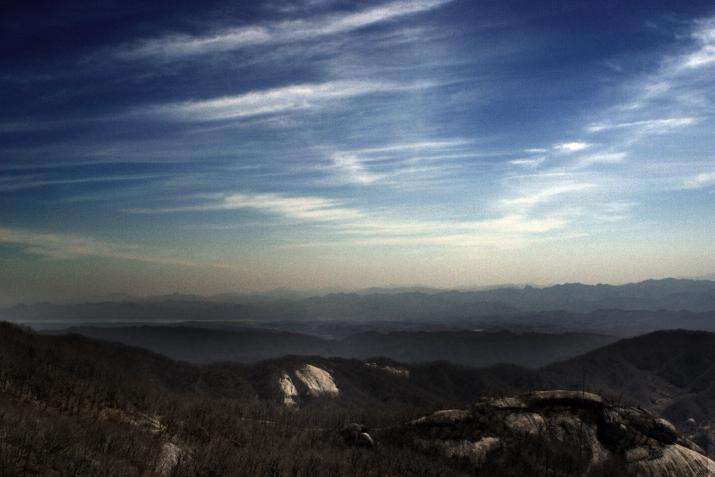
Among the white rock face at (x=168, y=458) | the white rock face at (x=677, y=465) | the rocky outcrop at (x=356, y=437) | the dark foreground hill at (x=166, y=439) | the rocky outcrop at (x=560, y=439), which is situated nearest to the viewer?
the dark foreground hill at (x=166, y=439)

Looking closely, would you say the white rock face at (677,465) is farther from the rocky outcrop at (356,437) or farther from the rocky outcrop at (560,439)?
the rocky outcrop at (356,437)

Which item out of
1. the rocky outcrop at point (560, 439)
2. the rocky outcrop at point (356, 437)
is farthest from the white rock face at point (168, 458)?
the rocky outcrop at point (560, 439)

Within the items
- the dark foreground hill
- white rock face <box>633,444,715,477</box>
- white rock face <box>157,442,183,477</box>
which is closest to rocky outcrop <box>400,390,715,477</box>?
white rock face <box>633,444,715,477</box>

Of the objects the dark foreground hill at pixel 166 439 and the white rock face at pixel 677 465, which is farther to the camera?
the white rock face at pixel 677 465

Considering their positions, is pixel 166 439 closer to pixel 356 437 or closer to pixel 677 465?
pixel 356 437

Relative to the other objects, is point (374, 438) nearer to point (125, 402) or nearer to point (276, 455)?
point (276, 455)

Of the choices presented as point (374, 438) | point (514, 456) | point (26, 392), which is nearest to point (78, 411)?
point (26, 392)

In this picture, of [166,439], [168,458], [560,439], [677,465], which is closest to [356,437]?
[166,439]

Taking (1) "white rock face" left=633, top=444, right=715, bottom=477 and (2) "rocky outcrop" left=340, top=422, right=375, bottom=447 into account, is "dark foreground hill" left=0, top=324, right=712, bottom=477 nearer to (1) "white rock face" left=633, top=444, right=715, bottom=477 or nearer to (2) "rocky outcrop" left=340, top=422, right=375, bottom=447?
(1) "white rock face" left=633, top=444, right=715, bottom=477

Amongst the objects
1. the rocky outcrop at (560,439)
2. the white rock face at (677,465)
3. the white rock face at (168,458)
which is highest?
the white rock face at (168,458)
